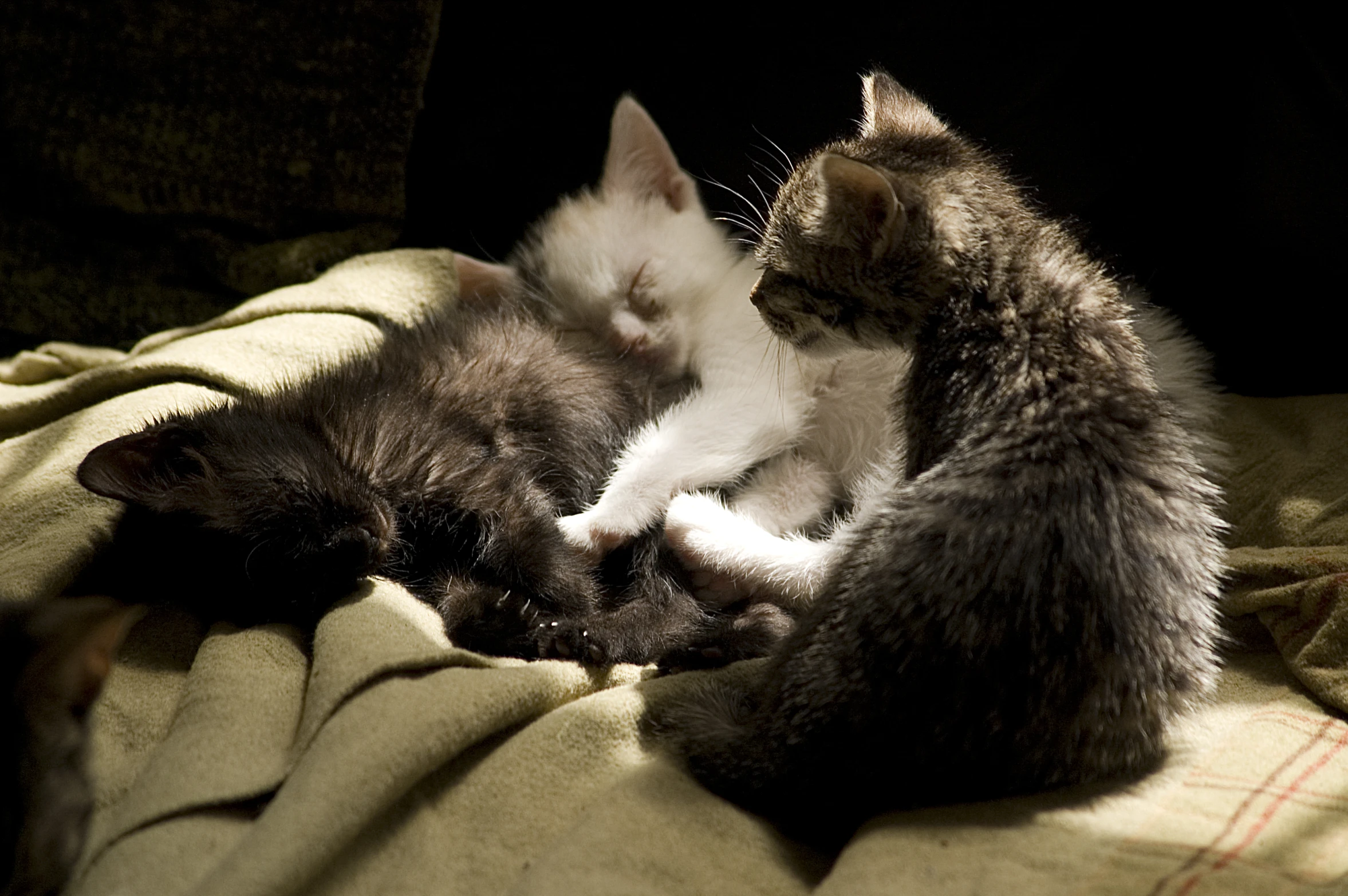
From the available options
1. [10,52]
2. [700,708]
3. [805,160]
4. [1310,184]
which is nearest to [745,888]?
[700,708]

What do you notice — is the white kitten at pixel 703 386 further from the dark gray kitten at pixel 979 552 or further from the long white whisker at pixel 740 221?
the dark gray kitten at pixel 979 552

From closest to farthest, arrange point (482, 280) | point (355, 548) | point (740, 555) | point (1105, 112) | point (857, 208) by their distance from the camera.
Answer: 1. point (857, 208)
2. point (355, 548)
3. point (740, 555)
4. point (1105, 112)
5. point (482, 280)

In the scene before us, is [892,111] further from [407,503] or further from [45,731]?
[45,731]

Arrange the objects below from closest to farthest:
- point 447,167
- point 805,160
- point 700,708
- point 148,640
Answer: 1. point 700,708
2. point 148,640
3. point 805,160
4. point 447,167

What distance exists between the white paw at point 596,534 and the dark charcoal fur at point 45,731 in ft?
2.83

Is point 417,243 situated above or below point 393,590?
above

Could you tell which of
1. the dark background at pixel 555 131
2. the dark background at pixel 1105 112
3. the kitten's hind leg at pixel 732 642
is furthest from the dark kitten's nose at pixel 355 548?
the dark background at pixel 1105 112

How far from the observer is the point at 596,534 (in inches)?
78.6

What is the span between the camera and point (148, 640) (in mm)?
1779

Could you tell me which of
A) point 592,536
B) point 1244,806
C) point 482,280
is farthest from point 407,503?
point 1244,806

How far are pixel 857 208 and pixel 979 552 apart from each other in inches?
23.0

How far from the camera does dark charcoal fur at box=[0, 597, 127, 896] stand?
121 cm

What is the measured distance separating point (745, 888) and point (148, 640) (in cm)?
117

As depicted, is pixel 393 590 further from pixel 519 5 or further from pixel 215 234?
pixel 519 5
